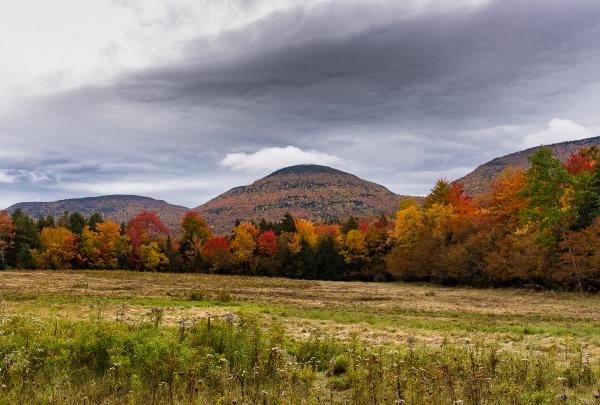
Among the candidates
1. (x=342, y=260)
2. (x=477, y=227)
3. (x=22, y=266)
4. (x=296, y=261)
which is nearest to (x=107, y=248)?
(x=22, y=266)

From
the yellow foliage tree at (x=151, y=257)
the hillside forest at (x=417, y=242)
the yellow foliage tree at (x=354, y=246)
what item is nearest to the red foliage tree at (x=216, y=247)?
the hillside forest at (x=417, y=242)

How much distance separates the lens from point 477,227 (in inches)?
2215

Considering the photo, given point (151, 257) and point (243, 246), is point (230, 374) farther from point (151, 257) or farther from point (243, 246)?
point (151, 257)

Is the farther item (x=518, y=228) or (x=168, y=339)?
(x=518, y=228)

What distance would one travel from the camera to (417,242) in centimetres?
6444

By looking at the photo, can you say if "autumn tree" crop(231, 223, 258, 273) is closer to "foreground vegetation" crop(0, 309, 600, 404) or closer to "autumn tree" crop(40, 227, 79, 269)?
"autumn tree" crop(40, 227, 79, 269)

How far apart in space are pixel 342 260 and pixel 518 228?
3563cm

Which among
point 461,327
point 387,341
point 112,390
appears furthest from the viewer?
point 461,327

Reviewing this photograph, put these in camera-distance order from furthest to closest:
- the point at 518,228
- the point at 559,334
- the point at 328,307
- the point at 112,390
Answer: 1. the point at 518,228
2. the point at 328,307
3. the point at 559,334
4. the point at 112,390

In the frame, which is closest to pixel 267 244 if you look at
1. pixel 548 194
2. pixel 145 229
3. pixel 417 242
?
pixel 417 242

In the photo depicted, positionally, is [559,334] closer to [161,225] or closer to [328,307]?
[328,307]

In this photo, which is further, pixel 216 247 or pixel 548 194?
pixel 216 247

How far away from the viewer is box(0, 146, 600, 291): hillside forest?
4359cm

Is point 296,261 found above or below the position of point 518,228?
below
